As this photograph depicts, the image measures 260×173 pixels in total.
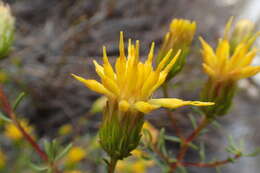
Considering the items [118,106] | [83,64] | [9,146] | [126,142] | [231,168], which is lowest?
[231,168]

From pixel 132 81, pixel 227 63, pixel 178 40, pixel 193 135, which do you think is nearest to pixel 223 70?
pixel 227 63

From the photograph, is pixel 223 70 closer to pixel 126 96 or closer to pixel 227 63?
pixel 227 63

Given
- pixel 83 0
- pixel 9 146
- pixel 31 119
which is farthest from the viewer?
pixel 83 0

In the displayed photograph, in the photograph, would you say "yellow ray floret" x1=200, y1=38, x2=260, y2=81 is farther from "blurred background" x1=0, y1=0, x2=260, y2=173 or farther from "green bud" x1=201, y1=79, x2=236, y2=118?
"blurred background" x1=0, y1=0, x2=260, y2=173

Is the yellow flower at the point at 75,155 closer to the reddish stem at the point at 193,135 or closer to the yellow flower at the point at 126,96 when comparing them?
the reddish stem at the point at 193,135

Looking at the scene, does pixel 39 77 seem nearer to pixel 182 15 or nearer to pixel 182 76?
pixel 182 76

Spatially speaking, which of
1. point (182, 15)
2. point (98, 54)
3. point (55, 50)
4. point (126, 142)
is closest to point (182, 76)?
point (98, 54)

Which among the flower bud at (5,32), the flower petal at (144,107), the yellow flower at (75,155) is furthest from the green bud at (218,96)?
the yellow flower at (75,155)
